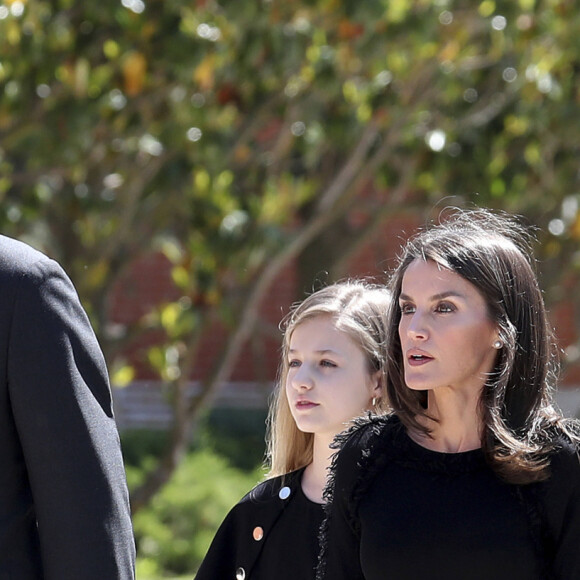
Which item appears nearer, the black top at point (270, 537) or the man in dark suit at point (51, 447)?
the man in dark suit at point (51, 447)

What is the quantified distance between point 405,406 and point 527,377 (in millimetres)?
249

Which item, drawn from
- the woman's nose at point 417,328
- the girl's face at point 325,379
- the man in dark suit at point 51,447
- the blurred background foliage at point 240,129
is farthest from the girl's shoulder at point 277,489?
the blurred background foliage at point 240,129

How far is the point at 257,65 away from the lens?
5.29m

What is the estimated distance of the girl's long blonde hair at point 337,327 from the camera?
298cm

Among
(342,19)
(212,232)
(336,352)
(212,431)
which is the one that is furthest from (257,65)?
(212,431)

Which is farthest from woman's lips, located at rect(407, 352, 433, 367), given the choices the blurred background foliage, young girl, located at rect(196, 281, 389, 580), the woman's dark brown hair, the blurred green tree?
the blurred green tree

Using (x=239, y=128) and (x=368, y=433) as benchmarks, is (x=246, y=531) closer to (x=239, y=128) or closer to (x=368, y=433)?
(x=368, y=433)

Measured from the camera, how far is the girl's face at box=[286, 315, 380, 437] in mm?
2869

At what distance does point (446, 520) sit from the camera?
85.4 inches

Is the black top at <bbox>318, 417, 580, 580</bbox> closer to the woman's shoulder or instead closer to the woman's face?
the woman's shoulder

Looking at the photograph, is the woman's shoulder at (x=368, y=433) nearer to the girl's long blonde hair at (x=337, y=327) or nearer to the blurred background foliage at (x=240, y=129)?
the girl's long blonde hair at (x=337, y=327)

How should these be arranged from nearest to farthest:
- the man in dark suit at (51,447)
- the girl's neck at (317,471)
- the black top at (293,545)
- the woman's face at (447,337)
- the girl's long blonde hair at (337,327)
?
the man in dark suit at (51,447), the woman's face at (447,337), the black top at (293,545), the girl's neck at (317,471), the girl's long blonde hair at (337,327)

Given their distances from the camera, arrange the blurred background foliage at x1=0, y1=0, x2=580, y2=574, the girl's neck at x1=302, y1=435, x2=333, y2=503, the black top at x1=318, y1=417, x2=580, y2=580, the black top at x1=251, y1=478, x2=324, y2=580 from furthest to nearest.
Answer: the blurred background foliage at x1=0, y1=0, x2=580, y2=574 < the girl's neck at x1=302, y1=435, x2=333, y2=503 < the black top at x1=251, y1=478, x2=324, y2=580 < the black top at x1=318, y1=417, x2=580, y2=580

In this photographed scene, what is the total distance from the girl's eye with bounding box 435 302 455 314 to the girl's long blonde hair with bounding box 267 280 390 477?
2.04 feet
